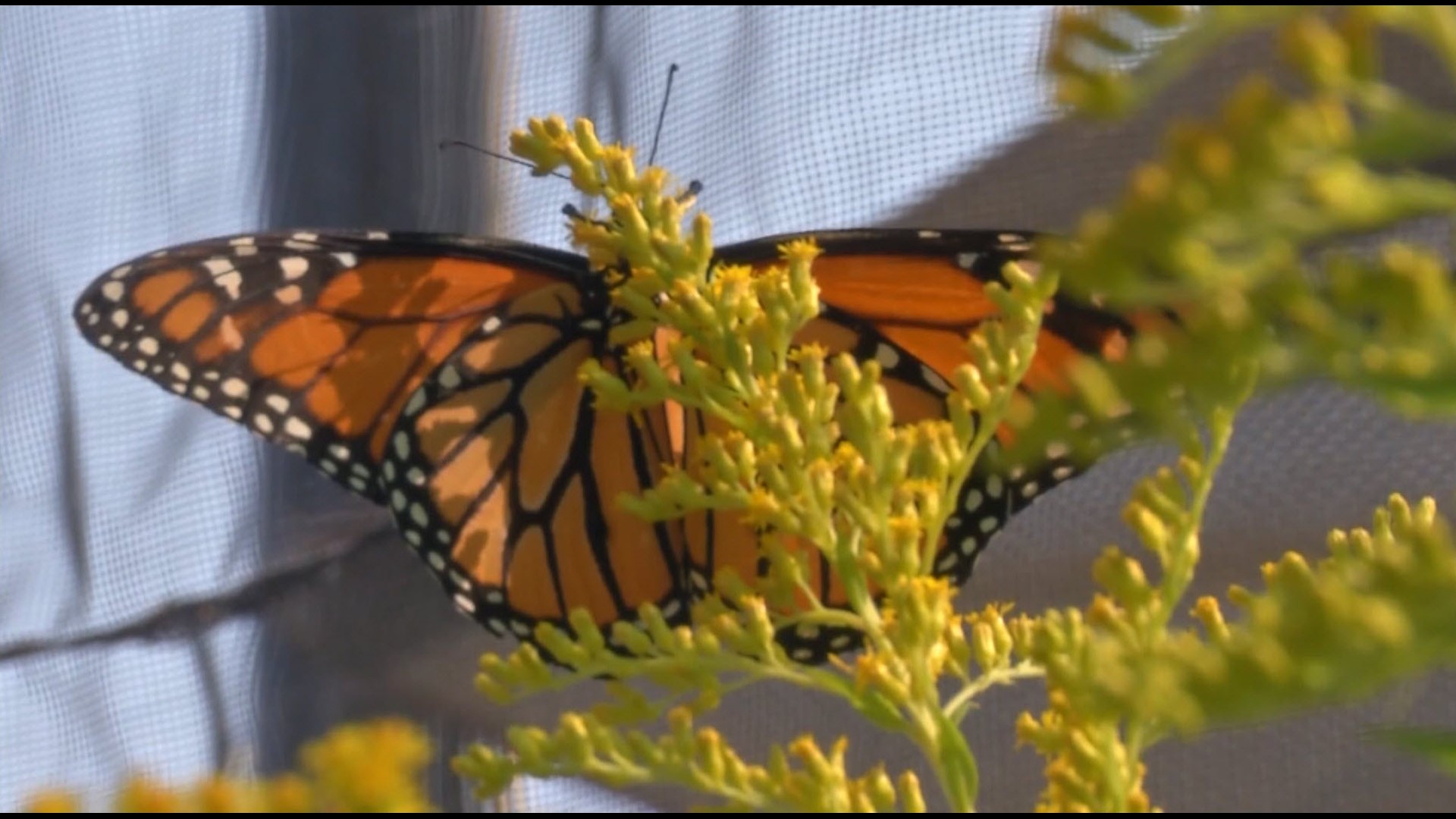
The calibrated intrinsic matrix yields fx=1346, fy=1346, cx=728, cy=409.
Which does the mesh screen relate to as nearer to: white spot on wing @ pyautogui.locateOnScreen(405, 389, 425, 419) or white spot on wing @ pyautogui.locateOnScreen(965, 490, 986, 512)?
white spot on wing @ pyautogui.locateOnScreen(405, 389, 425, 419)

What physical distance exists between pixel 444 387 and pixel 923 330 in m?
0.32

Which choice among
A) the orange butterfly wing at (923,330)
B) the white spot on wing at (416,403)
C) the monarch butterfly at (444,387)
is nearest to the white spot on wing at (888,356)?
the orange butterfly wing at (923,330)

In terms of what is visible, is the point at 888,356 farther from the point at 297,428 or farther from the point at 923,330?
the point at 297,428

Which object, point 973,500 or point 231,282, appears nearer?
point 973,500

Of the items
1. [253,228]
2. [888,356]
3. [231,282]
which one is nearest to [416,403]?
[231,282]

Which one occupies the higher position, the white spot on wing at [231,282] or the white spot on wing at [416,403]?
the white spot on wing at [231,282]

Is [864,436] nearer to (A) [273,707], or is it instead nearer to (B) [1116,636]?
(B) [1116,636]

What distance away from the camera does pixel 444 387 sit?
2.72 ft

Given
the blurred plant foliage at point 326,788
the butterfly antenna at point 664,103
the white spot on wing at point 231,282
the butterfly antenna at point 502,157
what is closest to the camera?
the blurred plant foliage at point 326,788

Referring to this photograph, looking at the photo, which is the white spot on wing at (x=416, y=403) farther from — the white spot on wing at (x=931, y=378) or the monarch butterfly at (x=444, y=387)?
the white spot on wing at (x=931, y=378)

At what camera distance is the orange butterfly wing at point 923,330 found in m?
0.60

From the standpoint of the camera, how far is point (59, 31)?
1349 millimetres

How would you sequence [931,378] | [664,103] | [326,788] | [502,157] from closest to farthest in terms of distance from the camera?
[326,788] → [931,378] → [502,157] → [664,103]

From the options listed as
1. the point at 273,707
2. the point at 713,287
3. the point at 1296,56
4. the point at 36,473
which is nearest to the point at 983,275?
the point at 713,287
